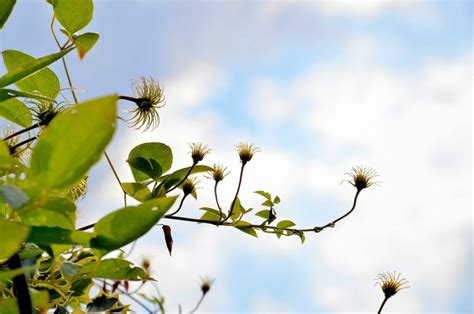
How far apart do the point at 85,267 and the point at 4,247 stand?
299 mm

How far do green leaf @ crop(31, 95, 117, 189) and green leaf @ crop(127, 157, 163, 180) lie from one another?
500mm

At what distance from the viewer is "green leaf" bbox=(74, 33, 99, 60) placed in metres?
0.63

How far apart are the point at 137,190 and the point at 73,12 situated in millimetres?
252

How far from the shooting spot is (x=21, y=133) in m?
0.68

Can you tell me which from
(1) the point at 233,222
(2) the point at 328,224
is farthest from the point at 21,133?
(2) the point at 328,224

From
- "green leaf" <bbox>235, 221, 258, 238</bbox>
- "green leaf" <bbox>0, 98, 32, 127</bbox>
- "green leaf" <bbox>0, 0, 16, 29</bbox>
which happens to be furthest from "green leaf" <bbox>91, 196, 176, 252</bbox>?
"green leaf" <bbox>235, 221, 258, 238</bbox>

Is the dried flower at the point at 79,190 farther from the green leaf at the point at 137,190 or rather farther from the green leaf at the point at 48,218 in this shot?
the green leaf at the point at 48,218

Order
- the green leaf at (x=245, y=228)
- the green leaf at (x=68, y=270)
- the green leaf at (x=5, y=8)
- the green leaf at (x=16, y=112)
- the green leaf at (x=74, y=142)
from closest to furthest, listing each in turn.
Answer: the green leaf at (x=74, y=142) → the green leaf at (x=68, y=270) → the green leaf at (x=5, y=8) → the green leaf at (x=16, y=112) → the green leaf at (x=245, y=228)

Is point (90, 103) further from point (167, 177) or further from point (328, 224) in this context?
point (328, 224)

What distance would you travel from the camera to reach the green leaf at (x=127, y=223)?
13.2 inches

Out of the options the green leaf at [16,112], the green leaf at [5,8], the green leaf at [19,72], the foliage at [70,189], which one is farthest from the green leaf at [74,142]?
the green leaf at [16,112]

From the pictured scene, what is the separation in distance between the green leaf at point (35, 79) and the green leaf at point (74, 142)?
47 cm

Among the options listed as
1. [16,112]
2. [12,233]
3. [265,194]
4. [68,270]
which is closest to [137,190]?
[16,112]

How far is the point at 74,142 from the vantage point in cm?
29
